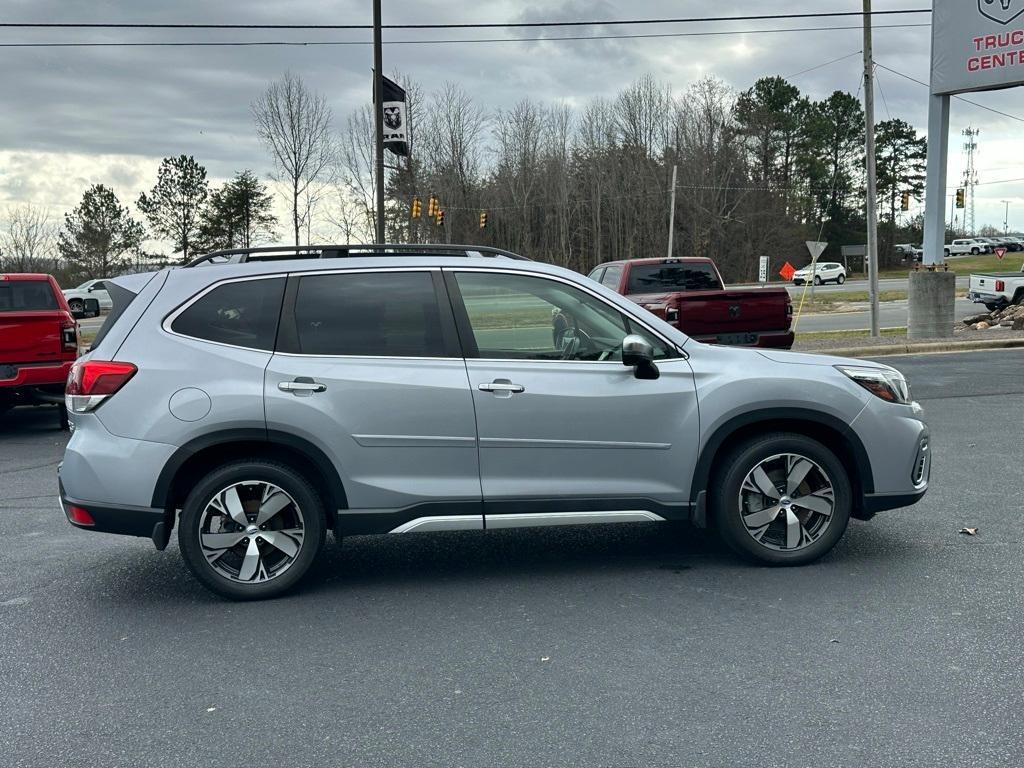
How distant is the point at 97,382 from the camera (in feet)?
16.7

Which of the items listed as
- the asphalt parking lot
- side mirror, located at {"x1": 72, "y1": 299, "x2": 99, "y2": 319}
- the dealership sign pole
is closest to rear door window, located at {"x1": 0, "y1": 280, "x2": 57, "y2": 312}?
side mirror, located at {"x1": 72, "y1": 299, "x2": 99, "y2": 319}

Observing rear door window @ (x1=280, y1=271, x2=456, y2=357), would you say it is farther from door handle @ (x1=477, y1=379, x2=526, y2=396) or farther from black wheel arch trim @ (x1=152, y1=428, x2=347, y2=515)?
black wheel arch trim @ (x1=152, y1=428, x2=347, y2=515)

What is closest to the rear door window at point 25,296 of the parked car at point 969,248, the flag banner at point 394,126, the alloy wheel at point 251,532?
the alloy wheel at point 251,532

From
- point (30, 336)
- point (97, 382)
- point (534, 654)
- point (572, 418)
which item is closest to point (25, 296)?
point (30, 336)

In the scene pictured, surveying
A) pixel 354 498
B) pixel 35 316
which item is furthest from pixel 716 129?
pixel 354 498

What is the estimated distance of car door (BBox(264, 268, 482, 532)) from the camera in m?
5.13

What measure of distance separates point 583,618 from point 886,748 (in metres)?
1.74

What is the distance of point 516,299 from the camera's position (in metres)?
5.65

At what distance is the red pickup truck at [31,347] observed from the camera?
1120 cm

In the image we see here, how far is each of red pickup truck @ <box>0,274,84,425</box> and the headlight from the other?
889 centimetres

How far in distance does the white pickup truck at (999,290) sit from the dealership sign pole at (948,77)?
7.35 meters

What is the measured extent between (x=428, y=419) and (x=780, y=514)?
81.1 inches

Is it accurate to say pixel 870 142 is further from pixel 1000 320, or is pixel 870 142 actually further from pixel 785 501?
pixel 785 501

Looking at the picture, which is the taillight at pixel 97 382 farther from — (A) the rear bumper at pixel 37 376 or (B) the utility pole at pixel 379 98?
(B) the utility pole at pixel 379 98
